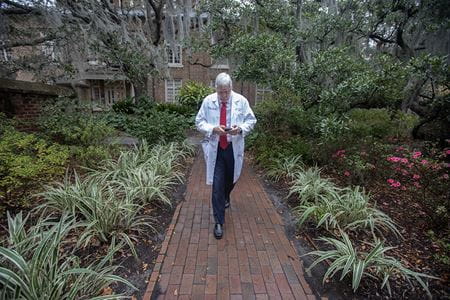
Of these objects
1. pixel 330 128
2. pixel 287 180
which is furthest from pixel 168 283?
pixel 330 128

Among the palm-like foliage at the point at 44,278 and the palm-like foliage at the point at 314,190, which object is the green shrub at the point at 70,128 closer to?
the palm-like foliage at the point at 44,278

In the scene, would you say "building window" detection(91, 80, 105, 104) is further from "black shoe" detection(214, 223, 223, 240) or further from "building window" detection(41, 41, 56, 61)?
"black shoe" detection(214, 223, 223, 240)

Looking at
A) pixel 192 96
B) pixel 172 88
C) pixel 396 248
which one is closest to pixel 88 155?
pixel 396 248

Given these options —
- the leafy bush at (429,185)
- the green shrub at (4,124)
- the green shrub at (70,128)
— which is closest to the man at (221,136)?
the leafy bush at (429,185)

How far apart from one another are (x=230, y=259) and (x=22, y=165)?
91.4 inches

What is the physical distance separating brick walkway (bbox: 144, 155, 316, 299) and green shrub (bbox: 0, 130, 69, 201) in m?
1.58

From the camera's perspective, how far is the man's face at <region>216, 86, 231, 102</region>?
8.29 feet

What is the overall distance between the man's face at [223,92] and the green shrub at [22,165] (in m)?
2.06

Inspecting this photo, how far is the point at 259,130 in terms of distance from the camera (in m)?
6.38

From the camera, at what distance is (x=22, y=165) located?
264 centimetres

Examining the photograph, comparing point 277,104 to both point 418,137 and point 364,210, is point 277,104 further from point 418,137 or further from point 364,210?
point 418,137

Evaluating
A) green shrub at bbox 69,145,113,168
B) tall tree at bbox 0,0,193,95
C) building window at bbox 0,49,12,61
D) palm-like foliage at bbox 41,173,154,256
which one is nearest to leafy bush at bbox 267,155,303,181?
palm-like foliage at bbox 41,173,154,256

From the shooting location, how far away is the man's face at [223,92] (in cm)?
253

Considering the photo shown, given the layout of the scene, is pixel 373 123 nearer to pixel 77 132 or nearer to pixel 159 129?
pixel 159 129
